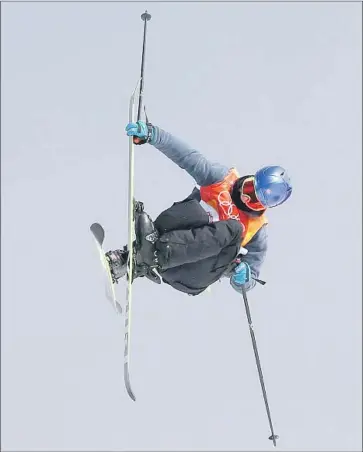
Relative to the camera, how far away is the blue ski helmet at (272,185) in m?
8.03

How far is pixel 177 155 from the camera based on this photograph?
807 cm

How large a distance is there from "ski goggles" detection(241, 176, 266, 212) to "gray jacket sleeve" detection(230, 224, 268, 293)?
48cm

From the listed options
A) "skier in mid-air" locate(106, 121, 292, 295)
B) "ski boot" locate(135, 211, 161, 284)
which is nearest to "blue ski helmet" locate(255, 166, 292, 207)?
"skier in mid-air" locate(106, 121, 292, 295)

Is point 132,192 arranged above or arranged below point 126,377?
above

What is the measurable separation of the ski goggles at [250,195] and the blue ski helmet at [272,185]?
6cm


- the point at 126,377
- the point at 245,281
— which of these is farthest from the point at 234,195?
the point at 126,377

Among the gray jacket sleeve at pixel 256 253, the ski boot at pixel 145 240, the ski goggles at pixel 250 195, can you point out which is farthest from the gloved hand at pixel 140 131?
the gray jacket sleeve at pixel 256 253

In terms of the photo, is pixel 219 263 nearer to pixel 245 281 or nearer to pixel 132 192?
pixel 245 281

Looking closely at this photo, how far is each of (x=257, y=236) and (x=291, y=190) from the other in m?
0.73

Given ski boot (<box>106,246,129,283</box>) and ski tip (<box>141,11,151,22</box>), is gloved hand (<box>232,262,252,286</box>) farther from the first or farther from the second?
ski tip (<box>141,11,151,22</box>)

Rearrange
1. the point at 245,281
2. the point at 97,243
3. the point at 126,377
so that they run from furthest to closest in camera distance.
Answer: the point at 245,281 < the point at 97,243 < the point at 126,377

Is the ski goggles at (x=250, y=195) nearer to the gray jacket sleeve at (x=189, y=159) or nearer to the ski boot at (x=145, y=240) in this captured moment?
the gray jacket sleeve at (x=189, y=159)

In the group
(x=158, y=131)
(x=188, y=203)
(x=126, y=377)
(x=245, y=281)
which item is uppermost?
(x=158, y=131)

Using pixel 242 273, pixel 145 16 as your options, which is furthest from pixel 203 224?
pixel 145 16
